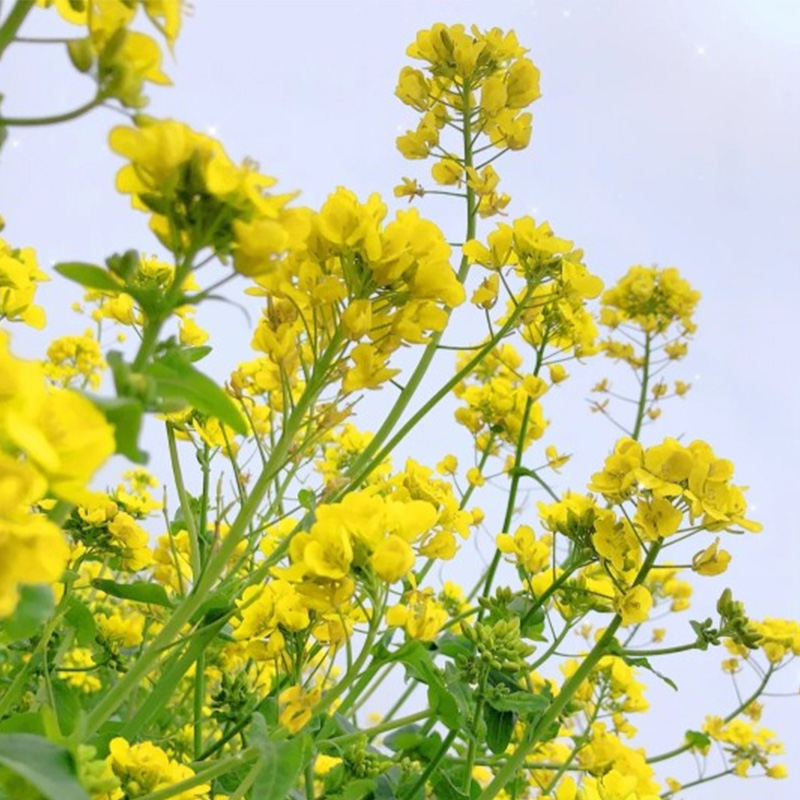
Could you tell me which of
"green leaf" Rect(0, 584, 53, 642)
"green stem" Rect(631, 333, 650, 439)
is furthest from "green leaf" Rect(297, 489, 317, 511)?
"green stem" Rect(631, 333, 650, 439)

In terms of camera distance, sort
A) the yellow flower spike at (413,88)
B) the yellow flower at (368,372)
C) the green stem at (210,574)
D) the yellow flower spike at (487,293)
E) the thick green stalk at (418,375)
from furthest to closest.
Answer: the yellow flower spike at (413,88) < the yellow flower spike at (487,293) < the thick green stalk at (418,375) < the yellow flower at (368,372) < the green stem at (210,574)

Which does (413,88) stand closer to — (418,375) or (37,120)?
(418,375)

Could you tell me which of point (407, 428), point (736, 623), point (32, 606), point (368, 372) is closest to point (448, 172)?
point (407, 428)

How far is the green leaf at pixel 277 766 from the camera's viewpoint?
55 cm

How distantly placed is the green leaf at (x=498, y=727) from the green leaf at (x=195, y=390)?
569mm

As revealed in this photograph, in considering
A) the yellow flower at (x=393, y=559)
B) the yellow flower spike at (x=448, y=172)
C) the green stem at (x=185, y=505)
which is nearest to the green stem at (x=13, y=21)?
the yellow flower at (x=393, y=559)

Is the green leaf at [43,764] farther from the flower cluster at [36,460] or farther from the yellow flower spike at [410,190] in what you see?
the yellow flower spike at [410,190]

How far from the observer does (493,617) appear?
3.31 feet

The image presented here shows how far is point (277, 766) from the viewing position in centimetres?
56

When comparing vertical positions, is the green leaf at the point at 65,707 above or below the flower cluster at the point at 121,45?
below

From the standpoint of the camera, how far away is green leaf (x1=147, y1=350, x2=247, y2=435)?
16.3 inches

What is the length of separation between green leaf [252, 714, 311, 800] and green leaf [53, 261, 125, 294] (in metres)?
0.31

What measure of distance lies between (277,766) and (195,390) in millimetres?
276

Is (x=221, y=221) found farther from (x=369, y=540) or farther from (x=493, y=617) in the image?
(x=493, y=617)
